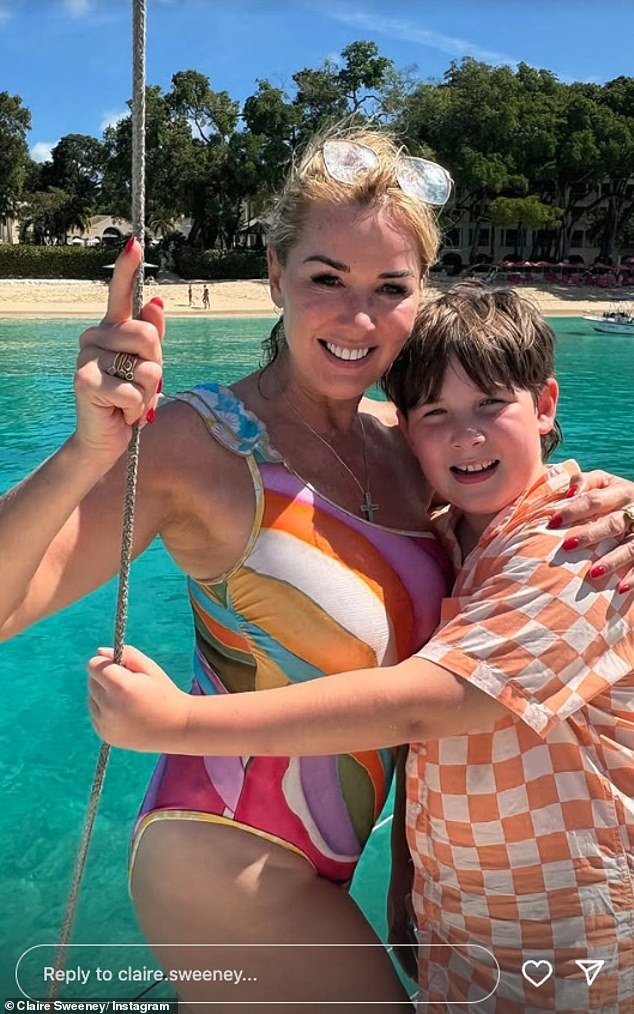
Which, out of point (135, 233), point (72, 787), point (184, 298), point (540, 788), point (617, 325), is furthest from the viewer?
point (184, 298)

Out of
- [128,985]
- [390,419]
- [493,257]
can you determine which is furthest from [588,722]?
[493,257]

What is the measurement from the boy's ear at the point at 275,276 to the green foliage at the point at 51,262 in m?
51.6

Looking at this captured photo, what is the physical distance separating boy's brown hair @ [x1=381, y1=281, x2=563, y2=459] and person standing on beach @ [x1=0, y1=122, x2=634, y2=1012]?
61 millimetres

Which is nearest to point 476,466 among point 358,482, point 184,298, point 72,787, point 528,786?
point 358,482

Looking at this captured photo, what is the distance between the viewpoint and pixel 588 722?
1.72m

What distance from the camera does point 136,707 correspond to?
1569 mm

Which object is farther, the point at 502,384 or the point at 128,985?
the point at 128,985

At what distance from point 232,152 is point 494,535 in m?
55.9

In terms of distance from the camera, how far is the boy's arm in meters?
1.61

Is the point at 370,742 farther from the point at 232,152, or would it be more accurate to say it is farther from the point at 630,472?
the point at 232,152

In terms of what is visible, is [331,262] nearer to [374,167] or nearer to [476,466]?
[374,167]

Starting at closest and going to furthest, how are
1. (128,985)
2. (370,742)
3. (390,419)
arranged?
(370,742) → (390,419) → (128,985)

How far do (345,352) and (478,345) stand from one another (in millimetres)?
317

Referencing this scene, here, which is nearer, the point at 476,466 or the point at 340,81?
the point at 476,466
